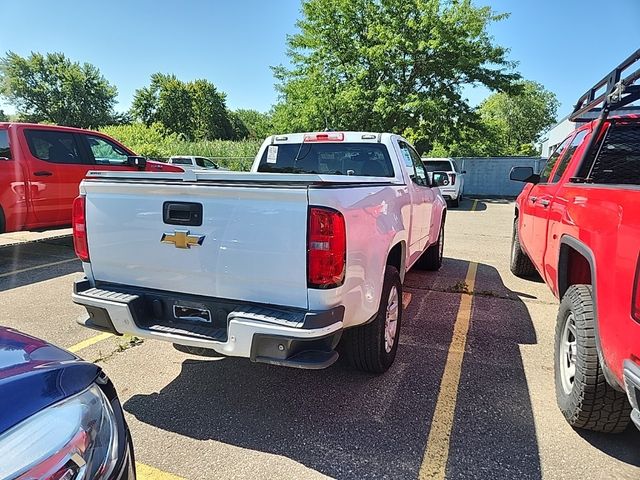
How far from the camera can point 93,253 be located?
9.88ft

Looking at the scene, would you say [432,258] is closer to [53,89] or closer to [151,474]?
[151,474]

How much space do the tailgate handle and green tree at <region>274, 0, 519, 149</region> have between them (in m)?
17.9

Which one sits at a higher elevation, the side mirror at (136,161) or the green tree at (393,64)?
the green tree at (393,64)

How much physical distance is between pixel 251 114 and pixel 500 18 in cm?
7145

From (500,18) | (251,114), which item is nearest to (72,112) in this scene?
(251,114)

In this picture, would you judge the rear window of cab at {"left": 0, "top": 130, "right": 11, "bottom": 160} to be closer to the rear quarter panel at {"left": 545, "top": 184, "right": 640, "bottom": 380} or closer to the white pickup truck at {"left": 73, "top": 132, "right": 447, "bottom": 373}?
the white pickup truck at {"left": 73, "top": 132, "right": 447, "bottom": 373}

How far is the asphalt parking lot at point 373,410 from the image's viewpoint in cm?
241

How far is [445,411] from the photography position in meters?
2.91

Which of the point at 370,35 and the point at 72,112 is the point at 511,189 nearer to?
the point at 370,35

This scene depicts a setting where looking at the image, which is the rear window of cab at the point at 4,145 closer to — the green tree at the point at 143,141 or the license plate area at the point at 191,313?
the license plate area at the point at 191,313

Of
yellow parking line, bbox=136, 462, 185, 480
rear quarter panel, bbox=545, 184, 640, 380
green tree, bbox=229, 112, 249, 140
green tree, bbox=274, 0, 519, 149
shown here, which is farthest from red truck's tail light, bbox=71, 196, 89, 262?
green tree, bbox=229, 112, 249, 140

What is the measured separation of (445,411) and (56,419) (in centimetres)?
234

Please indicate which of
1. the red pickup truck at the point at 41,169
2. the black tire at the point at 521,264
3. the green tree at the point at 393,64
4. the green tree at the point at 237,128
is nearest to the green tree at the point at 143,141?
the green tree at the point at 393,64

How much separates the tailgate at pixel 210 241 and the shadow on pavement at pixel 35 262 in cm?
385
